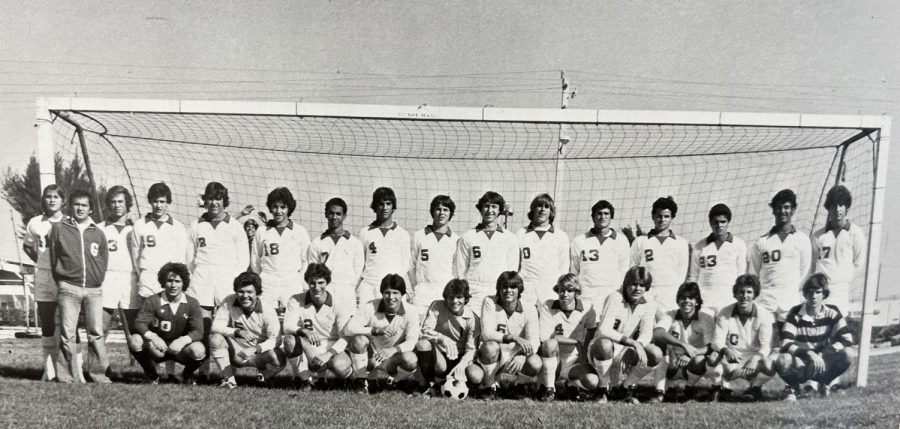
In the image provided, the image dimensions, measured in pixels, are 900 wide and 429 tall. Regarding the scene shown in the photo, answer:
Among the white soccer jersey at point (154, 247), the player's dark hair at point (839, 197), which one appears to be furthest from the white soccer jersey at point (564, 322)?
the white soccer jersey at point (154, 247)

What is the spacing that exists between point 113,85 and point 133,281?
1631 millimetres

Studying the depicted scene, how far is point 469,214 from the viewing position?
18.0 feet

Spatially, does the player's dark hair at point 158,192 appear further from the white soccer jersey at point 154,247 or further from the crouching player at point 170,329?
the crouching player at point 170,329

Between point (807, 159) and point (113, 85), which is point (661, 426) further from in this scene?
point (113, 85)

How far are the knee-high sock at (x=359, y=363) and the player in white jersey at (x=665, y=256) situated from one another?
197 cm

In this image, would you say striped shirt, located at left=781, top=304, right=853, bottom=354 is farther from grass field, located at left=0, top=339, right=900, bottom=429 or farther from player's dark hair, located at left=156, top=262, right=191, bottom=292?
player's dark hair, located at left=156, top=262, right=191, bottom=292

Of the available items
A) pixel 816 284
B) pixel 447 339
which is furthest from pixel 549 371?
pixel 816 284

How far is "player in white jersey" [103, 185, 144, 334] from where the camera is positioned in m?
4.42

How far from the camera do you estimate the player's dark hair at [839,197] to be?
4258 millimetres

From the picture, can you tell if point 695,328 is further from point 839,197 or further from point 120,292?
point 120,292

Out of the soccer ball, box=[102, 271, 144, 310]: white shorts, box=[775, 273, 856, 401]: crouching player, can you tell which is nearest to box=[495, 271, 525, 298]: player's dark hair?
the soccer ball

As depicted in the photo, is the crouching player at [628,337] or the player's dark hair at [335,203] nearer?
the crouching player at [628,337]

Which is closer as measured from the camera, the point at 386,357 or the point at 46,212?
the point at 386,357

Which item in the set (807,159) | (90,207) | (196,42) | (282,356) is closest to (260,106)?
(196,42)
